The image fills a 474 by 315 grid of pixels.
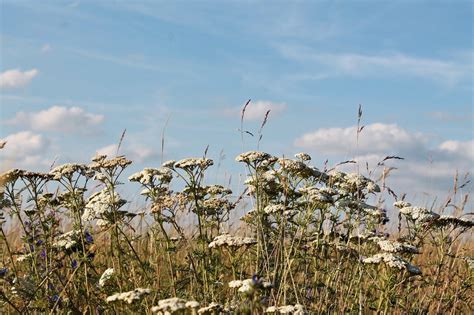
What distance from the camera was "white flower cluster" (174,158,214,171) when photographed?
22.8ft

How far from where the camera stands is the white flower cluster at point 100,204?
7.05 m

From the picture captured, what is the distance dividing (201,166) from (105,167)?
1045mm

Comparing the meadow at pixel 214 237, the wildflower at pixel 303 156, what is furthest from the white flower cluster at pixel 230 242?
the wildflower at pixel 303 156

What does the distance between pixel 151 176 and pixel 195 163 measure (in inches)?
21.3

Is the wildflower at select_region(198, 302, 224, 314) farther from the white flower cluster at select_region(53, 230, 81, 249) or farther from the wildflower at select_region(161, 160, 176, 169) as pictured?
the wildflower at select_region(161, 160, 176, 169)

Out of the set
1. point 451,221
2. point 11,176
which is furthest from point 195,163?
point 451,221

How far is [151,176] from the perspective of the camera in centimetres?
712

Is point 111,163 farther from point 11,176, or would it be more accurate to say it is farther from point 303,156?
point 303,156

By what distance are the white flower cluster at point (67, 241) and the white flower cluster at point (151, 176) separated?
0.86 meters

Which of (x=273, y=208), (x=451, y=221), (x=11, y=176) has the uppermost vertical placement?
(x=11, y=176)

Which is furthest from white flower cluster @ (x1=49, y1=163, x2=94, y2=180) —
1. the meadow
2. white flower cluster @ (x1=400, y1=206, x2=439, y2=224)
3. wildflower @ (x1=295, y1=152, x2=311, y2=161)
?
white flower cluster @ (x1=400, y1=206, x2=439, y2=224)

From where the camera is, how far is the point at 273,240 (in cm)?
786

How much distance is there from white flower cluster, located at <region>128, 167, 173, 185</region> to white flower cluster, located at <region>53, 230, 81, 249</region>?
0.86 meters

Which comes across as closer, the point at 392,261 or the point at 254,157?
the point at 392,261
